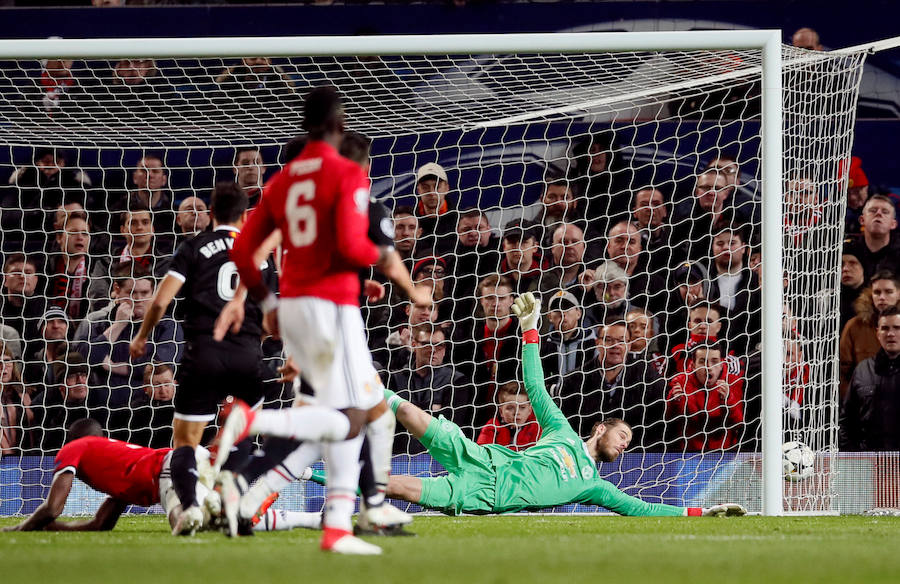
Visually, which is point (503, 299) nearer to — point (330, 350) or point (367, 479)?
point (367, 479)

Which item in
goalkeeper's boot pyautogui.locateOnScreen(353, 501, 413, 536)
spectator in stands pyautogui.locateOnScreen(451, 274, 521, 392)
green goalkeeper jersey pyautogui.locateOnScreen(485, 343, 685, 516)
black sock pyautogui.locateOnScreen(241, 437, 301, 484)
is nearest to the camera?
black sock pyautogui.locateOnScreen(241, 437, 301, 484)

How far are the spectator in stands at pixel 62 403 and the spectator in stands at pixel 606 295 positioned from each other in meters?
3.47

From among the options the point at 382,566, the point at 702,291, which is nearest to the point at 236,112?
the point at 702,291

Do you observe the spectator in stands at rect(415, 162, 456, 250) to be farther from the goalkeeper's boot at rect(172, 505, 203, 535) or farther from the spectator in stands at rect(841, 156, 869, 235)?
the goalkeeper's boot at rect(172, 505, 203, 535)

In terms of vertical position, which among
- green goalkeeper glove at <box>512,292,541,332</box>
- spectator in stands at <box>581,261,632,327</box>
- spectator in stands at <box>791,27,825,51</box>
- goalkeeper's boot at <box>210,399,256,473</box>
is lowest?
goalkeeper's boot at <box>210,399,256,473</box>

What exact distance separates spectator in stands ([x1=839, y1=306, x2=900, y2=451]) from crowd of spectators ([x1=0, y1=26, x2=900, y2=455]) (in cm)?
1

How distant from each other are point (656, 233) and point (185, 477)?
177 inches

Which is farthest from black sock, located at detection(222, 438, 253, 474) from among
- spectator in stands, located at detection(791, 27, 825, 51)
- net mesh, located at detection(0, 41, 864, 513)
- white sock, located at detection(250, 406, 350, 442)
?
spectator in stands, located at detection(791, 27, 825, 51)

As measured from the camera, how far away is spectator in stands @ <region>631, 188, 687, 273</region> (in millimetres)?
8227

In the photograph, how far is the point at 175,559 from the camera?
360cm

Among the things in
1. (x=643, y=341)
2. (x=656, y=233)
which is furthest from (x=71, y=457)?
(x=656, y=233)

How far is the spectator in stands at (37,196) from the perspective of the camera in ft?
28.4

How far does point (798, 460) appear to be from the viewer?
22.6 ft

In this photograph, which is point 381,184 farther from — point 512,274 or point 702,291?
point 702,291
